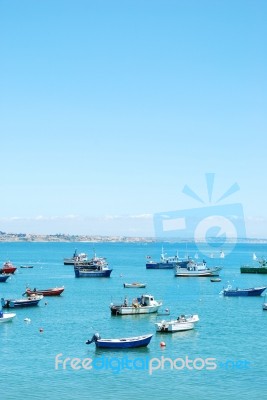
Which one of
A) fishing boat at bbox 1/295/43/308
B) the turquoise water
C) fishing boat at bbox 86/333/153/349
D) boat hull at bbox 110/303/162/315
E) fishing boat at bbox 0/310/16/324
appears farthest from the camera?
fishing boat at bbox 1/295/43/308

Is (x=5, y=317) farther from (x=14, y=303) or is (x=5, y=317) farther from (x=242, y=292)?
(x=242, y=292)

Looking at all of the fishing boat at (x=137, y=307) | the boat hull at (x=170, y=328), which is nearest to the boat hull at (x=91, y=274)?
the fishing boat at (x=137, y=307)

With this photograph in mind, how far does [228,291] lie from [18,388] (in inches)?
2010

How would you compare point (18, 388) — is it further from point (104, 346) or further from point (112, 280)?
point (112, 280)

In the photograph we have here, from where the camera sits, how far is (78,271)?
12512cm

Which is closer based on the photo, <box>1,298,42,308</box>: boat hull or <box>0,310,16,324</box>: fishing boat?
<box>0,310,16,324</box>: fishing boat

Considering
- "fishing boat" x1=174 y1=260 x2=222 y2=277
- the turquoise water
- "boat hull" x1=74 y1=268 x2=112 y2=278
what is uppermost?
"boat hull" x1=74 y1=268 x2=112 y2=278

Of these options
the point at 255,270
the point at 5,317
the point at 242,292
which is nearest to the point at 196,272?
the point at 255,270

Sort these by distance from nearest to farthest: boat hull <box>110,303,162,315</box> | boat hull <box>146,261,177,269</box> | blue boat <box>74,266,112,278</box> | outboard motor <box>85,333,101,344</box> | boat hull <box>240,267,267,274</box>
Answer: outboard motor <box>85,333,101,344</box>, boat hull <box>110,303,162,315</box>, blue boat <box>74,266,112,278</box>, boat hull <box>240,267,267,274</box>, boat hull <box>146,261,177,269</box>

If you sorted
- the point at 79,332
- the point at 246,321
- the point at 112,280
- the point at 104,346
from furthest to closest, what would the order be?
the point at 112,280, the point at 246,321, the point at 79,332, the point at 104,346

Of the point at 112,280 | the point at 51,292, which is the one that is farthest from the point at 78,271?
the point at 51,292

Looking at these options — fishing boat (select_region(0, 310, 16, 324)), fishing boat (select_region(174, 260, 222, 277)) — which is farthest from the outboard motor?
fishing boat (select_region(174, 260, 222, 277))

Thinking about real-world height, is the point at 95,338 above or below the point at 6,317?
below

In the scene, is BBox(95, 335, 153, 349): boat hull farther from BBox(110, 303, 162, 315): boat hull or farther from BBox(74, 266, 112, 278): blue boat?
BBox(74, 266, 112, 278): blue boat
